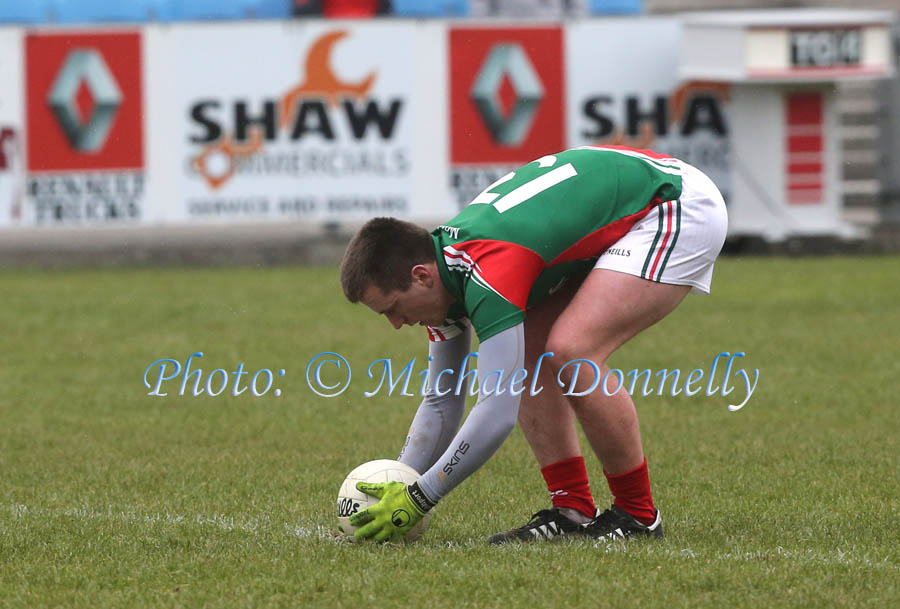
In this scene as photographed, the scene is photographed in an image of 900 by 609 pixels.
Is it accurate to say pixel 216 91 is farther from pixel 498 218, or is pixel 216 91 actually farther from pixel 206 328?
pixel 498 218

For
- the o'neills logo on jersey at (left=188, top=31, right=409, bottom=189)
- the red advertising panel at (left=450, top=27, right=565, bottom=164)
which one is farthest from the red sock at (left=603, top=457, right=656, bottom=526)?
the o'neills logo on jersey at (left=188, top=31, right=409, bottom=189)

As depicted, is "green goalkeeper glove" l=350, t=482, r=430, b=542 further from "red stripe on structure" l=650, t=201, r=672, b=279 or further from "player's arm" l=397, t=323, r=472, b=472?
"red stripe on structure" l=650, t=201, r=672, b=279

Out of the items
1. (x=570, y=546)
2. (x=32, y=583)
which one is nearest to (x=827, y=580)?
(x=570, y=546)

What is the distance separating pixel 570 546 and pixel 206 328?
7.78 m

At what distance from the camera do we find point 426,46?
18922 mm

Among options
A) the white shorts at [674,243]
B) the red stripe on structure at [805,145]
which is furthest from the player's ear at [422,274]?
the red stripe on structure at [805,145]

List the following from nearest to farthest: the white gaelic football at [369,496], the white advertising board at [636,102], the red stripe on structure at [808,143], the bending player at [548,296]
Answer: the bending player at [548,296] → the white gaelic football at [369,496] → the white advertising board at [636,102] → the red stripe on structure at [808,143]

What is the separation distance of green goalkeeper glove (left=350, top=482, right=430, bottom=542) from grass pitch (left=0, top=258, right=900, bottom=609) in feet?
0.23

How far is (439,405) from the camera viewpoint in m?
5.67

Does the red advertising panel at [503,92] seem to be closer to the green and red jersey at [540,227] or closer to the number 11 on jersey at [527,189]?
the green and red jersey at [540,227]

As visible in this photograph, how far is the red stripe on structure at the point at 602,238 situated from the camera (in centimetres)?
536

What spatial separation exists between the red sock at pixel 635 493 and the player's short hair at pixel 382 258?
3.68 feet

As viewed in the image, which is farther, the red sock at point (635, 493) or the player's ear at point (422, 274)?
the red sock at point (635, 493)

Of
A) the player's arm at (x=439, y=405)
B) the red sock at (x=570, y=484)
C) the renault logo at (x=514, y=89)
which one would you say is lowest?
the renault logo at (x=514, y=89)
